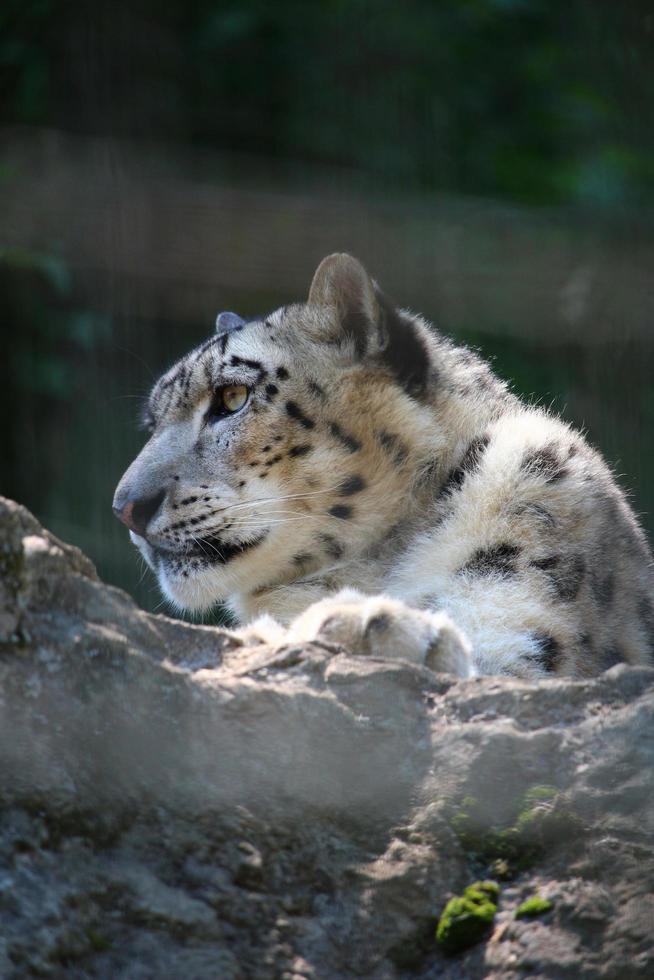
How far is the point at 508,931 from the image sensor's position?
4.60 feet

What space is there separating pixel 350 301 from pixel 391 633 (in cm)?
121

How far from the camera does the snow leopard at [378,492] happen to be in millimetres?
2338

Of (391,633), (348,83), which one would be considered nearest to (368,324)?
(391,633)

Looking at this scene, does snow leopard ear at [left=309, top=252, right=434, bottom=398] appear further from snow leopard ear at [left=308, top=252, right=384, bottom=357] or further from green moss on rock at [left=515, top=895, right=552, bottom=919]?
green moss on rock at [left=515, top=895, right=552, bottom=919]

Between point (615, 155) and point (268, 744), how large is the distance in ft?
11.8

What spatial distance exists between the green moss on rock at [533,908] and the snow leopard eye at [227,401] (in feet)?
5.02

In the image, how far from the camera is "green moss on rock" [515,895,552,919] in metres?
1.41

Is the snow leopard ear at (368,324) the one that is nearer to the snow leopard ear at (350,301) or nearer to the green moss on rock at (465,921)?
the snow leopard ear at (350,301)

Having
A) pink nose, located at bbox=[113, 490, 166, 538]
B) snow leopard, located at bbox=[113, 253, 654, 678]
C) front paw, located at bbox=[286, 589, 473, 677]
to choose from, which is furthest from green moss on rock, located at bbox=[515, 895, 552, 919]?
pink nose, located at bbox=[113, 490, 166, 538]

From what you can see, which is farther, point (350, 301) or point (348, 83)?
point (348, 83)

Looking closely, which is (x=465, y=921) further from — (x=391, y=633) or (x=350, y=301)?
(x=350, y=301)

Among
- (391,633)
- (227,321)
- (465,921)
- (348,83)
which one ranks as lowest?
(465,921)

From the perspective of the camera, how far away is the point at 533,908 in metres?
1.41

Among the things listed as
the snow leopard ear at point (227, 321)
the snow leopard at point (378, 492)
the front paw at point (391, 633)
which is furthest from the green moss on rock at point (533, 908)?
the snow leopard ear at point (227, 321)
